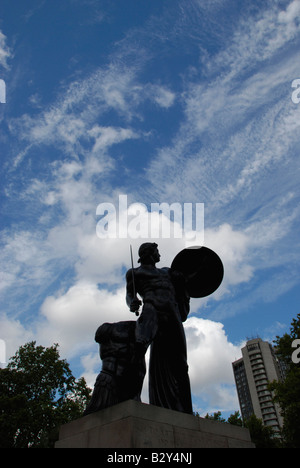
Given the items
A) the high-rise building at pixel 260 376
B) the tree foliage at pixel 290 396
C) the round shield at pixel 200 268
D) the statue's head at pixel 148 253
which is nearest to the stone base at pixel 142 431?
the round shield at pixel 200 268

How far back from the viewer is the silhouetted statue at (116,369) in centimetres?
548

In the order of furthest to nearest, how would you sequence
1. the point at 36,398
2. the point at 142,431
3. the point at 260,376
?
the point at 260,376 < the point at 36,398 < the point at 142,431

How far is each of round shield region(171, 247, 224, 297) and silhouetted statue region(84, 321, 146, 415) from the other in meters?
2.00

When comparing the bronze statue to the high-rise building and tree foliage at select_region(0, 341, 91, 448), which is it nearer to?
tree foliage at select_region(0, 341, 91, 448)

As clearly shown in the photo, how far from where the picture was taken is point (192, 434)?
16.3 ft

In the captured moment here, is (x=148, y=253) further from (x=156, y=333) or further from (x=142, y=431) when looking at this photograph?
(x=142, y=431)

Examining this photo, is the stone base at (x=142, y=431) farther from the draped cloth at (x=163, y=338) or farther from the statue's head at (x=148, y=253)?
the statue's head at (x=148, y=253)

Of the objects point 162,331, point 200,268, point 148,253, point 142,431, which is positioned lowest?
point 142,431

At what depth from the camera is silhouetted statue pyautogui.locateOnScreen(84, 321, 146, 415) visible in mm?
5484

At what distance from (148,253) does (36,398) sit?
2434 cm

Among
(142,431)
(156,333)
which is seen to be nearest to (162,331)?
(156,333)

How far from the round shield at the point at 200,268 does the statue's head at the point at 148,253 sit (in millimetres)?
419

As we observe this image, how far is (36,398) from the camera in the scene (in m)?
27.0
